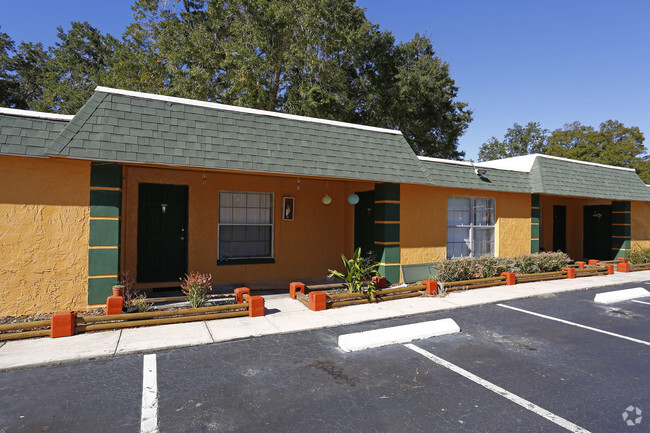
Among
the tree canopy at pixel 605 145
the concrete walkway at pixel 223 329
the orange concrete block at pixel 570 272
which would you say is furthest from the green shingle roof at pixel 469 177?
the tree canopy at pixel 605 145

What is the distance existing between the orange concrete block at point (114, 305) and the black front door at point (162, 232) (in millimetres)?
2397

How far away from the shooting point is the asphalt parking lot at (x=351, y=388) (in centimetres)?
340

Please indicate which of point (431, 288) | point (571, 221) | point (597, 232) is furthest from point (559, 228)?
point (431, 288)

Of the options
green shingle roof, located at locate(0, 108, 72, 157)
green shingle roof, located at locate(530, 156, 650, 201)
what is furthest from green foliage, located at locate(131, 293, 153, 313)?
green shingle roof, located at locate(530, 156, 650, 201)

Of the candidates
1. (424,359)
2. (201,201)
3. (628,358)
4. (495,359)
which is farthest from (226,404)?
(201,201)

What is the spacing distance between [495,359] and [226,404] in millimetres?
3746

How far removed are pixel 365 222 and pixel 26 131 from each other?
786cm

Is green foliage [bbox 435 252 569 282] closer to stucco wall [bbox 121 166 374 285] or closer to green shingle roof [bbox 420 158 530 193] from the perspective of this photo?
green shingle roof [bbox 420 158 530 193]

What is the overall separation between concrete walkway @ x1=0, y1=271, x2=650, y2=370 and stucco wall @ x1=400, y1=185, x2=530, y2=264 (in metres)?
A: 1.60

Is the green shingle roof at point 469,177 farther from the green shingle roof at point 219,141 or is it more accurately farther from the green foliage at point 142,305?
the green foliage at point 142,305

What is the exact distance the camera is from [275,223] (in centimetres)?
1004

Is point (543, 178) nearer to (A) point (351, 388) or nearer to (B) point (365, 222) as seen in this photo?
(B) point (365, 222)

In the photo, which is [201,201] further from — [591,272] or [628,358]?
[591,272]

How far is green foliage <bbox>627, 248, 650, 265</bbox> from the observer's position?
1423 centimetres
